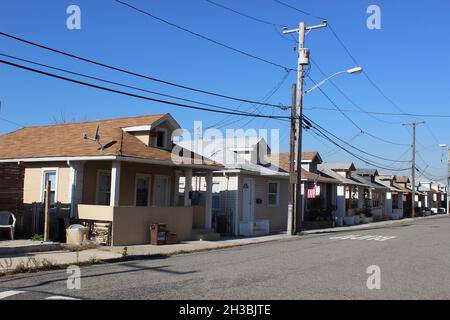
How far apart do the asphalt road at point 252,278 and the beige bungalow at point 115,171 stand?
3431 millimetres

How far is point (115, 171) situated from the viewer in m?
17.8

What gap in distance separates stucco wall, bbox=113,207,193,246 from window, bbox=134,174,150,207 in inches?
68.6

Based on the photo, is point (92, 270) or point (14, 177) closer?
A: point (92, 270)

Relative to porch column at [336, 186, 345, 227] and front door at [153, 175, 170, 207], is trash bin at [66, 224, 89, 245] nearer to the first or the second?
front door at [153, 175, 170, 207]

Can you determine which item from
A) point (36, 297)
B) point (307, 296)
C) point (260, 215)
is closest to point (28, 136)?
point (260, 215)

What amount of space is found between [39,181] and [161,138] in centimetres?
514

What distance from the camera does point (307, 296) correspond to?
8906 mm

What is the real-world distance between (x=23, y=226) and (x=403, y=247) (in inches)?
538

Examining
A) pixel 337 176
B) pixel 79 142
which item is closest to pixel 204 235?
pixel 79 142

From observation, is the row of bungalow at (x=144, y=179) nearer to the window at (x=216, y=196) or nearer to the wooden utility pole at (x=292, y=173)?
the window at (x=216, y=196)

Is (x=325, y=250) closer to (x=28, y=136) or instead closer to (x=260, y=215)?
(x=260, y=215)

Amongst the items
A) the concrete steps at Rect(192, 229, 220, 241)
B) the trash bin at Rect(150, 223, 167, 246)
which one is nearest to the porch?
the concrete steps at Rect(192, 229, 220, 241)

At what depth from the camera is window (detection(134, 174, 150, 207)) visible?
2073cm
